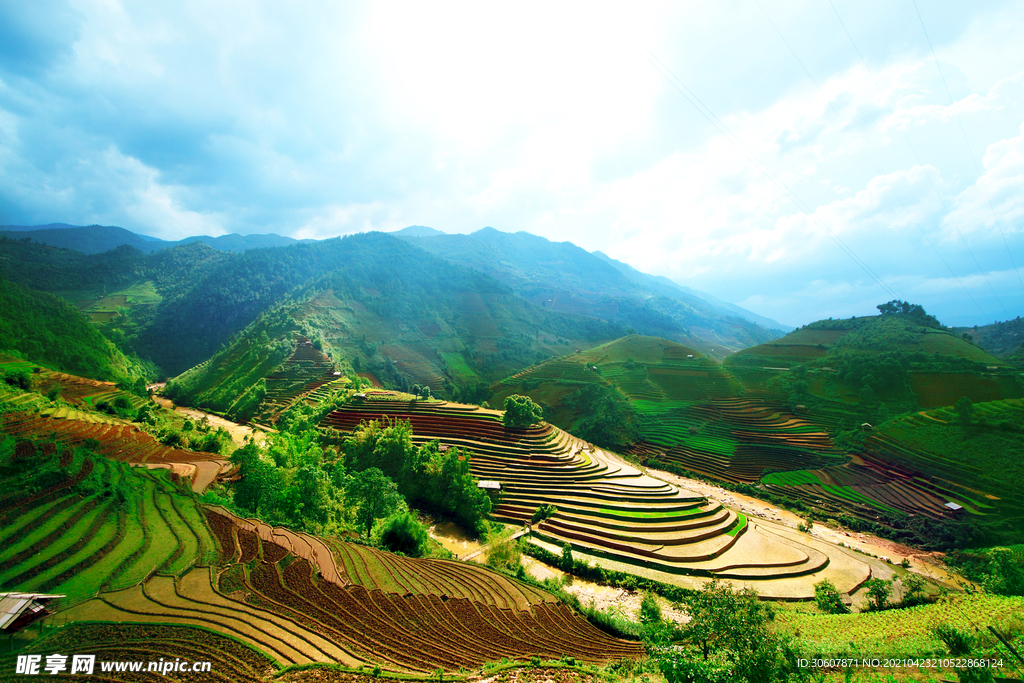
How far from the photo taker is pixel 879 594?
63.6 feet

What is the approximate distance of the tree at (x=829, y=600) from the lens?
63.4 feet

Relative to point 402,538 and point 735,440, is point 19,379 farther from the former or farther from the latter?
point 735,440

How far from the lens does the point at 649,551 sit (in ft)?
78.7

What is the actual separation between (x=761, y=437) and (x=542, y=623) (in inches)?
1881

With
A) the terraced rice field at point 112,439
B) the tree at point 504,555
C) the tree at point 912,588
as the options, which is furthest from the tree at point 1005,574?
the terraced rice field at point 112,439


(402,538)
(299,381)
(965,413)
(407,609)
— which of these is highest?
(965,413)

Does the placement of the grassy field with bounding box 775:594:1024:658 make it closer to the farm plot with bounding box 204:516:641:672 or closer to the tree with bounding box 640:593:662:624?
the tree with bounding box 640:593:662:624

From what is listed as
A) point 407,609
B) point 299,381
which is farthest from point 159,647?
point 299,381

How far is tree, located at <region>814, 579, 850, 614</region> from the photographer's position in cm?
1933

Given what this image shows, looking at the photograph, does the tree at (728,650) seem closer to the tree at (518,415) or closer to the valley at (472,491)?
the valley at (472,491)

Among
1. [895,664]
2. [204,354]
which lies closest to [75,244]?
[204,354]

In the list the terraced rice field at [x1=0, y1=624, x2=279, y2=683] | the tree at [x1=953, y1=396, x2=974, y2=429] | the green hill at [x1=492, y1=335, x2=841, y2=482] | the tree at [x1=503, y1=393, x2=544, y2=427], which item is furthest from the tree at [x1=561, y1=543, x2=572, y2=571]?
the tree at [x1=953, y1=396, x2=974, y2=429]

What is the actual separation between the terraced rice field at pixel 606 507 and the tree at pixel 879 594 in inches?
95.9

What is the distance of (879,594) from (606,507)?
15771 mm
